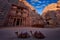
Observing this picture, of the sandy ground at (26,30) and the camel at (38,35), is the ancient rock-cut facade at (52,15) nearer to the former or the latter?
the sandy ground at (26,30)

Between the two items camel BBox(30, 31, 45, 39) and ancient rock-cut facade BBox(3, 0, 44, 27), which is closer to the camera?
camel BBox(30, 31, 45, 39)

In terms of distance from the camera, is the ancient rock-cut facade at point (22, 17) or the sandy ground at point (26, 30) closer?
the sandy ground at point (26, 30)

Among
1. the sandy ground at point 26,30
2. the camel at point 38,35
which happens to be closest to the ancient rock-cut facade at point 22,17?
the sandy ground at point 26,30

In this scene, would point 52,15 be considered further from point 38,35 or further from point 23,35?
point 23,35

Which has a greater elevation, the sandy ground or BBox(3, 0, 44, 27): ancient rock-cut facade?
BBox(3, 0, 44, 27): ancient rock-cut facade

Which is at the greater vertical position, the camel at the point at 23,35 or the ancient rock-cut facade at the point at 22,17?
the ancient rock-cut facade at the point at 22,17

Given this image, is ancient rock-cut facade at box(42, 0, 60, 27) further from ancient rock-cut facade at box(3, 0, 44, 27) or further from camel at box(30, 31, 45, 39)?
camel at box(30, 31, 45, 39)

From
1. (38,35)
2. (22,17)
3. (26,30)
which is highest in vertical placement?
(22,17)

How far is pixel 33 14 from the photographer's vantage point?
496 cm

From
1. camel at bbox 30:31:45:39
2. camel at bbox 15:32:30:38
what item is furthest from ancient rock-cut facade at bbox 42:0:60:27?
camel at bbox 15:32:30:38

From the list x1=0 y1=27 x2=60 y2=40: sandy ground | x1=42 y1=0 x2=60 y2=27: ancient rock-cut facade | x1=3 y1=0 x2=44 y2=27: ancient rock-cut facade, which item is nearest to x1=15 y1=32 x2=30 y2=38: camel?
x1=0 y1=27 x2=60 y2=40: sandy ground

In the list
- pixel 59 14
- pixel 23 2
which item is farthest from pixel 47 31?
pixel 23 2

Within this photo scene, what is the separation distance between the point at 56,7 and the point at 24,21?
1.05 metres

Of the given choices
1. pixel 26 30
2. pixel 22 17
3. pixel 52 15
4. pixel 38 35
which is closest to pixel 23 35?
pixel 26 30
